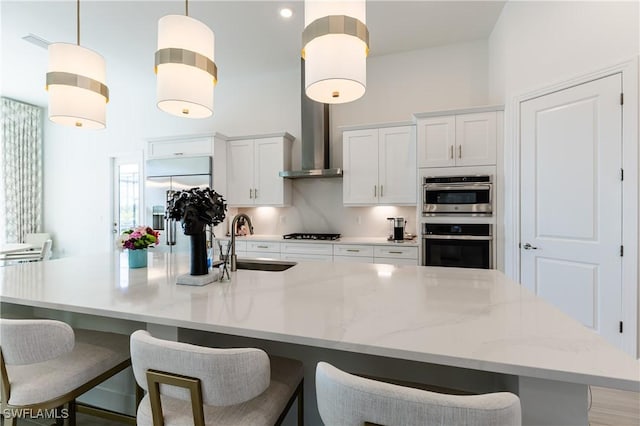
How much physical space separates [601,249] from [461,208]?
3.78 feet

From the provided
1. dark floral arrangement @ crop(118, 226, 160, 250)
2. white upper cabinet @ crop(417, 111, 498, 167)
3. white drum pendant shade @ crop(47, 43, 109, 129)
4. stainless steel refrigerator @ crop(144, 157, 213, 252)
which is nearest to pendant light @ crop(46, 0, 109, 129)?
white drum pendant shade @ crop(47, 43, 109, 129)

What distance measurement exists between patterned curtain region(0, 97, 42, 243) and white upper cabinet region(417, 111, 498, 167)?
6.93 metres

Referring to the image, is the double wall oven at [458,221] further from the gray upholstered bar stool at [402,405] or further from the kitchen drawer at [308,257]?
the gray upholstered bar stool at [402,405]

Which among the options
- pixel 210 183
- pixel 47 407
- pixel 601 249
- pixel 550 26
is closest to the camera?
pixel 47 407

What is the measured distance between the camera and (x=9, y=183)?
5.34 m

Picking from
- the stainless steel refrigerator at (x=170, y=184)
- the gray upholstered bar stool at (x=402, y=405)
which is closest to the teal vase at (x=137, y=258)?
the gray upholstered bar stool at (x=402, y=405)

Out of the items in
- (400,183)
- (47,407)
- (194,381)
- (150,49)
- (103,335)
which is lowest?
(47,407)

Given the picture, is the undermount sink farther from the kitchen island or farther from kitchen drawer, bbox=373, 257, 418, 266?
kitchen drawer, bbox=373, 257, 418, 266

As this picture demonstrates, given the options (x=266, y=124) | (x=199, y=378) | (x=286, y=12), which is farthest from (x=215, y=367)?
(x=266, y=124)

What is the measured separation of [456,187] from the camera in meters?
3.21

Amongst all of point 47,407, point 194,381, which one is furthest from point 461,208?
point 47,407

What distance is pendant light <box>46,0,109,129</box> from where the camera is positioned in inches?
70.7

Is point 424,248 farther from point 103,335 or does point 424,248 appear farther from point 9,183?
point 9,183

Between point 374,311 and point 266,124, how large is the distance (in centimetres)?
392
